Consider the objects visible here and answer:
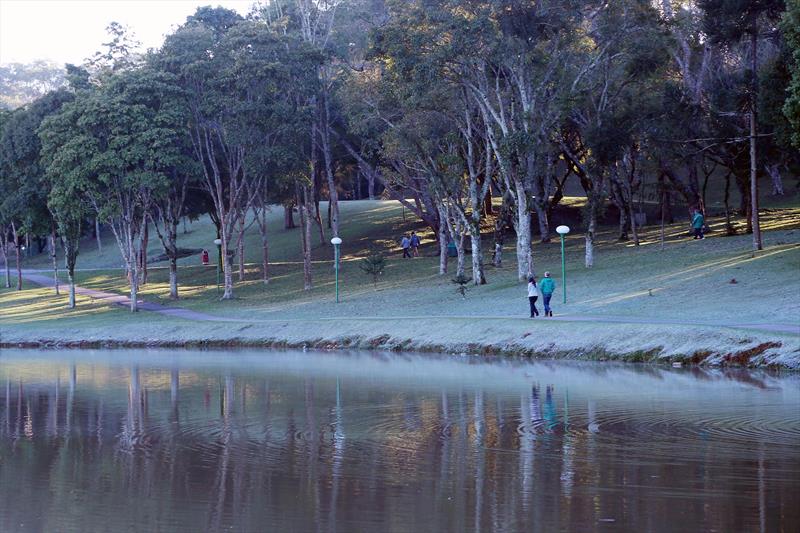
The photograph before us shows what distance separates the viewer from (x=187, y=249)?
91.1m

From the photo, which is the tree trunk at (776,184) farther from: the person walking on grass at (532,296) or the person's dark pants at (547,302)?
the person walking on grass at (532,296)

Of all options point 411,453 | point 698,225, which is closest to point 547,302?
point 411,453

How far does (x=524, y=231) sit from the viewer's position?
49.0m

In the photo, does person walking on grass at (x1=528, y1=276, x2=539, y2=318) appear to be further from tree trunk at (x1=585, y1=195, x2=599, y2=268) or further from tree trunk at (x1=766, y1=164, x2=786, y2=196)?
tree trunk at (x1=766, y1=164, x2=786, y2=196)

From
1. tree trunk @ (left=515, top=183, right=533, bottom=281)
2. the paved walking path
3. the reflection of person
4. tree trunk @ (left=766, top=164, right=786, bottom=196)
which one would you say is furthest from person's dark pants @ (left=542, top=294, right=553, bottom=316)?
tree trunk @ (left=766, top=164, right=786, bottom=196)

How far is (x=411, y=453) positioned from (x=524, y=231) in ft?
110

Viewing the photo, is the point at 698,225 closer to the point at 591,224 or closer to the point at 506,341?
the point at 591,224

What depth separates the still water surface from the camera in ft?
40.3

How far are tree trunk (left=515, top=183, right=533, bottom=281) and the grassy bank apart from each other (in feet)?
3.39

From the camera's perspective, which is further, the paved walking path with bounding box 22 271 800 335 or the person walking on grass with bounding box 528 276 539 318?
the person walking on grass with bounding box 528 276 539 318

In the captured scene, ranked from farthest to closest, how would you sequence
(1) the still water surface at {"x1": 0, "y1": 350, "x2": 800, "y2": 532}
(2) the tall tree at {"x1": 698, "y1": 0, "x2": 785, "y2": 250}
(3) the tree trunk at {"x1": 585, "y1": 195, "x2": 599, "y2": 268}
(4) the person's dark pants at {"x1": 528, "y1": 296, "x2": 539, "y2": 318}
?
1. (3) the tree trunk at {"x1": 585, "y1": 195, "x2": 599, "y2": 268}
2. (2) the tall tree at {"x1": 698, "y1": 0, "x2": 785, "y2": 250}
3. (4) the person's dark pants at {"x1": 528, "y1": 296, "x2": 539, "y2": 318}
4. (1) the still water surface at {"x1": 0, "y1": 350, "x2": 800, "y2": 532}

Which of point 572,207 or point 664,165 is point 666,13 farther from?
point 572,207

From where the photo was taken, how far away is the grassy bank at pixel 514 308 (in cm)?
3102

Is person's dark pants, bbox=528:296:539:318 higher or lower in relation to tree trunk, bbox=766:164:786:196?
lower
